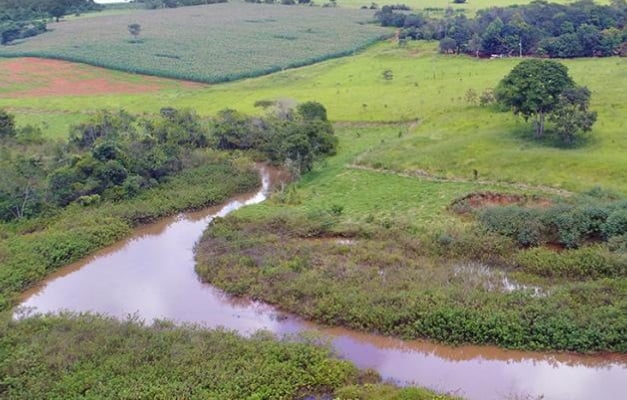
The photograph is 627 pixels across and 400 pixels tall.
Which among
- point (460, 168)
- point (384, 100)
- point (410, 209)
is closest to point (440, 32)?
point (384, 100)

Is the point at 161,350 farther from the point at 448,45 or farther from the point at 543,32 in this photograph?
the point at 543,32

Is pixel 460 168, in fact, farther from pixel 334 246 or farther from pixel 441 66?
pixel 441 66

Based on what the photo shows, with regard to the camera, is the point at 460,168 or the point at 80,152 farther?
the point at 80,152

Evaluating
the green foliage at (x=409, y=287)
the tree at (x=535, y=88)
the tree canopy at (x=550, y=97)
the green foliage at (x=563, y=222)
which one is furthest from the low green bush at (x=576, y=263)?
the tree at (x=535, y=88)

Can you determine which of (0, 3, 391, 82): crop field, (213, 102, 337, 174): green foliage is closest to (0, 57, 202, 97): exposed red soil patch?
(0, 3, 391, 82): crop field

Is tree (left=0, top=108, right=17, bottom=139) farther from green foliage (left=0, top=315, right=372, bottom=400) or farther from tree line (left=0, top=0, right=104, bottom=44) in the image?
tree line (left=0, top=0, right=104, bottom=44)

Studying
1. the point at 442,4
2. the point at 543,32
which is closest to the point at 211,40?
the point at 543,32

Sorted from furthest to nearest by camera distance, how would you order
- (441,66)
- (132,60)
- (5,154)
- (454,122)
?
(132,60), (441,66), (454,122), (5,154)
